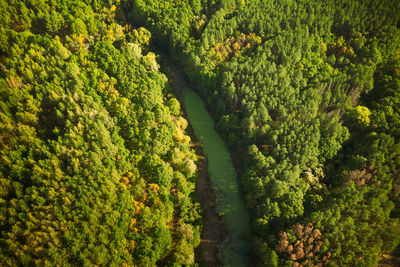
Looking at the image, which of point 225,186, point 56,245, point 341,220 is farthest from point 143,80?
point 341,220

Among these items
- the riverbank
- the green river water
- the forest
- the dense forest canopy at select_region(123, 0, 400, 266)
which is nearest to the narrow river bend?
the green river water

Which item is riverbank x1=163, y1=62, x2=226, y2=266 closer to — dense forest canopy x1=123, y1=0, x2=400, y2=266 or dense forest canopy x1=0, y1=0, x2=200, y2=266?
dense forest canopy x1=0, y1=0, x2=200, y2=266

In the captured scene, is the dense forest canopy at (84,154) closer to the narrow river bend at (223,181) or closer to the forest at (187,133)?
the forest at (187,133)

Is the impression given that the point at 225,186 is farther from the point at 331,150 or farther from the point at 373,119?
the point at 373,119

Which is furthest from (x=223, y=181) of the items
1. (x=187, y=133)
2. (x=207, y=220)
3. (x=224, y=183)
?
(x=187, y=133)

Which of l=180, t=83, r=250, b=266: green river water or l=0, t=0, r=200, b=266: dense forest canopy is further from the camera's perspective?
l=180, t=83, r=250, b=266: green river water

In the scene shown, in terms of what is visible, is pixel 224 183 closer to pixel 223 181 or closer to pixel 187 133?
pixel 223 181

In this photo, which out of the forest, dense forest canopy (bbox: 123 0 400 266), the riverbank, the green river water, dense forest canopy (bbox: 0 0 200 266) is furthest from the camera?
the green river water
